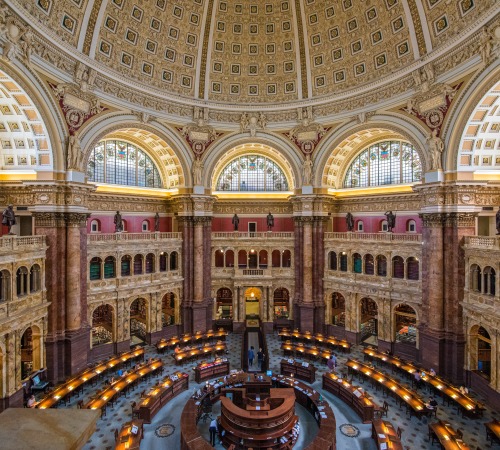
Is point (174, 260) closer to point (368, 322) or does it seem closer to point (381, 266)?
point (381, 266)

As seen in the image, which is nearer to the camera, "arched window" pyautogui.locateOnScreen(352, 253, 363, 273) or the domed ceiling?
the domed ceiling

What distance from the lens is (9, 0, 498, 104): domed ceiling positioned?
2398 centimetres

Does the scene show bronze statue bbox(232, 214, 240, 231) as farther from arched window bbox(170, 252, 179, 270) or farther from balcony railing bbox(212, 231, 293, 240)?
arched window bbox(170, 252, 179, 270)

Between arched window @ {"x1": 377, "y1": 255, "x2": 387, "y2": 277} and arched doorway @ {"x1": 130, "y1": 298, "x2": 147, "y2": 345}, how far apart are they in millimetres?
22356

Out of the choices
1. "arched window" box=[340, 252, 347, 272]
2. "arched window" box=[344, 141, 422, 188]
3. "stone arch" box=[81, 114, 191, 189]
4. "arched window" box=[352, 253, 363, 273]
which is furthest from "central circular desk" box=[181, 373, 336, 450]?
"arched window" box=[344, 141, 422, 188]

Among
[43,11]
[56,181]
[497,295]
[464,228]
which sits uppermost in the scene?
[43,11]

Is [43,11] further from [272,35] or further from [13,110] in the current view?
[272,35]

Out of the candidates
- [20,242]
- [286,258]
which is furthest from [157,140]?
[286,258]

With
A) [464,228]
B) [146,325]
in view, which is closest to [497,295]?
[464,228]

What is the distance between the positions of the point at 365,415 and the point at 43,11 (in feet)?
103

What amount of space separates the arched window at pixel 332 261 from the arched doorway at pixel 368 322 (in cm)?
414

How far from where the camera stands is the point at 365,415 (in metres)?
18.8

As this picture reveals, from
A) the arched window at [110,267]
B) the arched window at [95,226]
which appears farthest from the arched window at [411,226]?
the arched window at [95,226]

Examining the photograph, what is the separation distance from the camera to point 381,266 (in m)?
29.6
